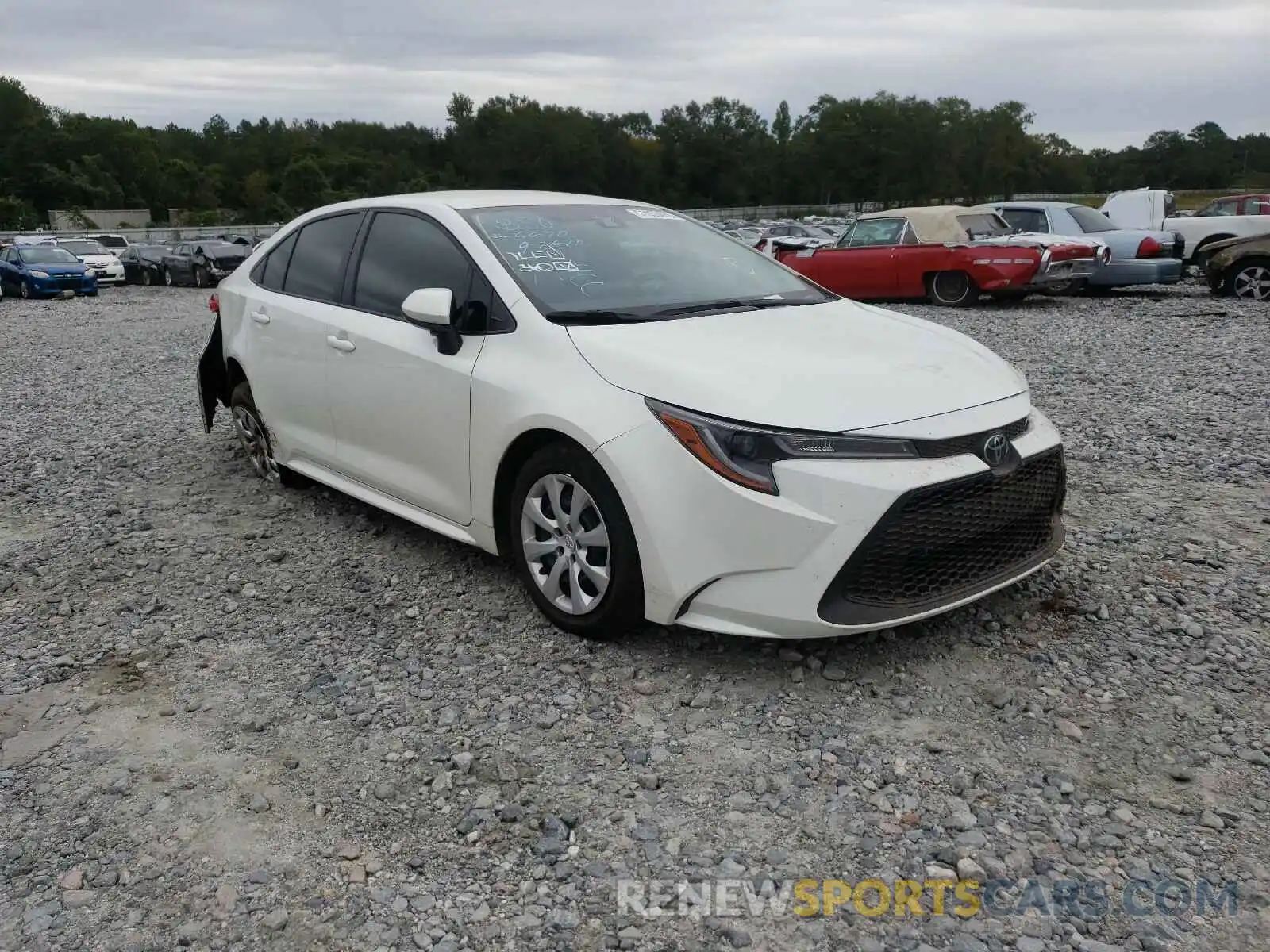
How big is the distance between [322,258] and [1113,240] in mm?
13585

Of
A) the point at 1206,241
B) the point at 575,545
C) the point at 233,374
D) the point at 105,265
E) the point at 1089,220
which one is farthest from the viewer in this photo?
the point at 105,265

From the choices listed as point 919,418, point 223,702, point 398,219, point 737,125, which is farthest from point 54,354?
point 737,125

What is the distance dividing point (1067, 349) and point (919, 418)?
815 centimetres

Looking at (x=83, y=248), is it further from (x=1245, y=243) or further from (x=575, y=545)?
(x=575, y=545)

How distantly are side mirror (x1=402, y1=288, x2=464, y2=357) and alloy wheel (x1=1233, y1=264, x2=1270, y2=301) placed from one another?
46.6 ft

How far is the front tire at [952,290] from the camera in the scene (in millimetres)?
14719

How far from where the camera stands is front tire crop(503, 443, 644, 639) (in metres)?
3.53

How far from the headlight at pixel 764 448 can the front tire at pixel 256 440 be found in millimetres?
3271

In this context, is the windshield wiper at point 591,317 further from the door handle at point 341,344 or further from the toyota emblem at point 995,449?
the toyota emblem at point 995,449

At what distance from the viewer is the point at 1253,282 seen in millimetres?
14688

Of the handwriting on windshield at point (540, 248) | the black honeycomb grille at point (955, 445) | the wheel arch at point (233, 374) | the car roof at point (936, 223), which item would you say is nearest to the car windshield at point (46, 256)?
the car roof at point (936, 223)

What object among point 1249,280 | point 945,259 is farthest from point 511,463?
point 1249,280

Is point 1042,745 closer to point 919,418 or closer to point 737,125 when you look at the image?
point 919,418

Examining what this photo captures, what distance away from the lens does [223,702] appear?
358 centimetres
